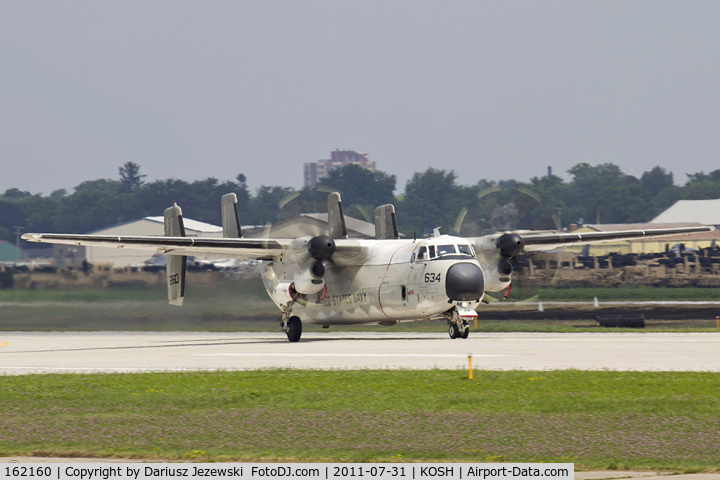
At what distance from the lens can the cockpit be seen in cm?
3178

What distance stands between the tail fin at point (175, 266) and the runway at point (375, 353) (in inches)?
66.9

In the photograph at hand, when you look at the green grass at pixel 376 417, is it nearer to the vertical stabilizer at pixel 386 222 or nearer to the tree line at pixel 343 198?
the vertical stabilizer at pixel 386 222

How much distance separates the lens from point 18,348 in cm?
3231

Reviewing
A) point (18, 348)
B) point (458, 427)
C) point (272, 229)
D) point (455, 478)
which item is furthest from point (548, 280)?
point (455, 478)

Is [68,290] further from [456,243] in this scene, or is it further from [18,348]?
[456,243]

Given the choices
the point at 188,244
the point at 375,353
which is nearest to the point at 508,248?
the point at 375,353

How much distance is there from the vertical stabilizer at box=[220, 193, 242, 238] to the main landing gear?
4702mm

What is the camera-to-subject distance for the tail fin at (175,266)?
3881 centimetres

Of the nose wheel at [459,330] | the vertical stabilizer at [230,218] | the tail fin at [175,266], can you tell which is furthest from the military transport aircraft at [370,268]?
the vertical stabilizer at [230,218]

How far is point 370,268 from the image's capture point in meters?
34.7

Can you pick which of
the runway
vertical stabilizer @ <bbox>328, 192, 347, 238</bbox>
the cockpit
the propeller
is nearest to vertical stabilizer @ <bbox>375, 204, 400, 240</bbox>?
vertical stabilizer @ <bbox>328, 192, 347, 238</bbox>

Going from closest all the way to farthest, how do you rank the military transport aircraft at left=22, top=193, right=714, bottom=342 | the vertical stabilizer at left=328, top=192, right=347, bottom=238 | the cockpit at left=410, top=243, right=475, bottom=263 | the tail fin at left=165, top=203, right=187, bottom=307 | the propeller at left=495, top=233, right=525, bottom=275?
the military transport aircraft at left=22, top=193, right=714, bottom=342
the cockpit at left=410, top=243, right=475, bottom=263
the propeller at left=495, top=233, right=525, bottom=275
the vertical stabilizer at left=328, top=192, right=347, bottom=238
the tail fin at left=165, top=203, right=187, bottom=307

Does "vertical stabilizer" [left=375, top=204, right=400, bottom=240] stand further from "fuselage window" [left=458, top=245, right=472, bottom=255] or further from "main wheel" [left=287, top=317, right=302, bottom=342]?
"fuselage window" [left=458, top=245, right=472, bottom=255]

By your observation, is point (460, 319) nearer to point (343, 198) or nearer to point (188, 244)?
point (188, 244)
